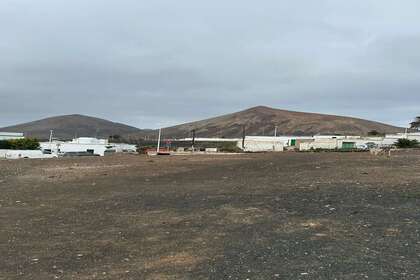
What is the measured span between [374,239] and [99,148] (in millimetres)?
94155

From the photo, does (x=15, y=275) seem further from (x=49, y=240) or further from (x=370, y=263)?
→ (x=370, y=263)

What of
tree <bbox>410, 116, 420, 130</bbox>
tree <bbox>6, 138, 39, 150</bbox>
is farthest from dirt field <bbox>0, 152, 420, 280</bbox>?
tree <bbox>410, 116, 420, 130</bbox>

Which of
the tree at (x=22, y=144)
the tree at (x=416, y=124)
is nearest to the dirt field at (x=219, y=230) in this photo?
the tree at (x=22, y=144)

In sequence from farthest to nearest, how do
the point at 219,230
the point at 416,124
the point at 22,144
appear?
1. the point at 416,124
2. the point at 22,144
3. the point at 219,230

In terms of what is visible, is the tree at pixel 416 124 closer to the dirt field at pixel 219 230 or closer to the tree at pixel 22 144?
the tree at pixel 22 144

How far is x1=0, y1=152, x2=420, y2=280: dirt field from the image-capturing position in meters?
7.80

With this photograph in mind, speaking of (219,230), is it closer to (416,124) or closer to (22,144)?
(22,144)

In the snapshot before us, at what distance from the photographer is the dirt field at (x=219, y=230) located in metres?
7.80

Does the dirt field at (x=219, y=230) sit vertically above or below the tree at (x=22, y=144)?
below

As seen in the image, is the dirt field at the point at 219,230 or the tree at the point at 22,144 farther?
the tree at the point at 22,144

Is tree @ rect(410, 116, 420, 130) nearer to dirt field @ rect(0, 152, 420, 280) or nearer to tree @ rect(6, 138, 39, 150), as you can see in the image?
tree @ rect(6, 138, 39, 150)

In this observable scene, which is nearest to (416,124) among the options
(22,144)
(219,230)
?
(22,144)

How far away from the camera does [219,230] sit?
10555 millimetres

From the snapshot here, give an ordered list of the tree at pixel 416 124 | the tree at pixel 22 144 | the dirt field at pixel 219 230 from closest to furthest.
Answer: the dirt field at pixel 219 230 < the tree at pixel 22 144 < the tree at pixel 416 124
